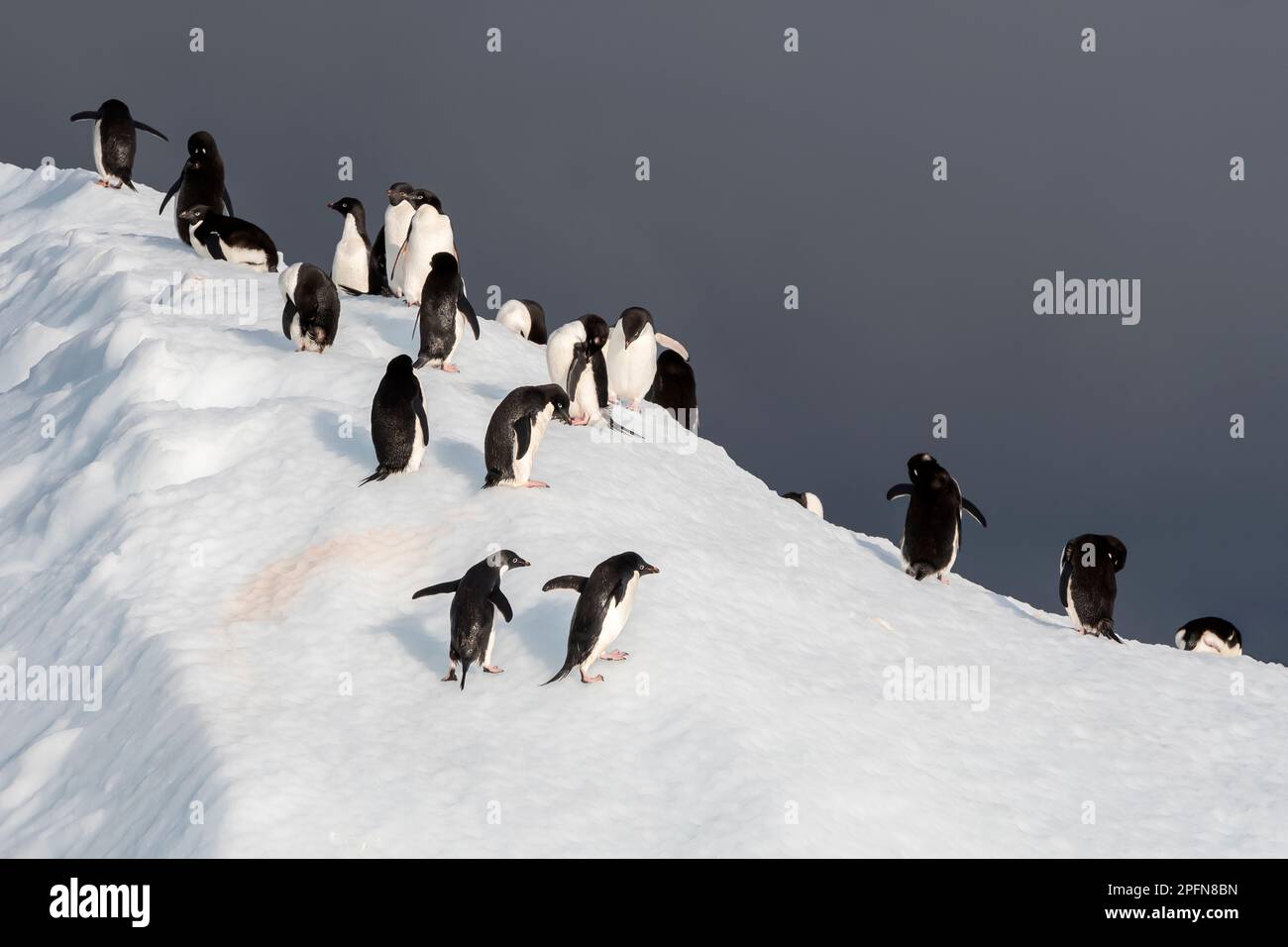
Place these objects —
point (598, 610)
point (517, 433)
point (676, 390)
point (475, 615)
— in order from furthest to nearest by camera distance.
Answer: point (676, 390) → point (517, 433) → point (475, 615) → point (598, 610)

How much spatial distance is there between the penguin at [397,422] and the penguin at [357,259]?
5417mm

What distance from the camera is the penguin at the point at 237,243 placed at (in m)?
17.2

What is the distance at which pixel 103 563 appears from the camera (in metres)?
10.5

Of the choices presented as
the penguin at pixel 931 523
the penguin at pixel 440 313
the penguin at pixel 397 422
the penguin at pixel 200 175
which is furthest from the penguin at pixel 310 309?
the penguin at pixel 931 523

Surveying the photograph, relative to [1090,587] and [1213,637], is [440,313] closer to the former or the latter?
[1090,587]

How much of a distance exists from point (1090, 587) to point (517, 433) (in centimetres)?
614

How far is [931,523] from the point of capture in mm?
14188

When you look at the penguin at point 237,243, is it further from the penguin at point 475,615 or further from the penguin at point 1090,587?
the penguin at point 1090,587

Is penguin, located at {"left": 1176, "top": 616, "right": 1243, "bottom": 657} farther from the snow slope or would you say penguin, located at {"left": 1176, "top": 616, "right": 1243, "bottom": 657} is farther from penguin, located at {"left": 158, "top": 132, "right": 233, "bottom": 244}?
penguin, located at {"left": 158, "top": 132, "right": 233, "bottom": 244}

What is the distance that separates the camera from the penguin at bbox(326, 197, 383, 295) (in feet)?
55.1

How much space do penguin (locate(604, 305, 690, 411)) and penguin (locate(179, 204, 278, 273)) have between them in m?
4.98

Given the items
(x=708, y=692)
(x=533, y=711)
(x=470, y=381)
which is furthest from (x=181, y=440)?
(x=708, y=692)

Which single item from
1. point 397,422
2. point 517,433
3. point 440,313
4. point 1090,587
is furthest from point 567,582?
point 1090,587
